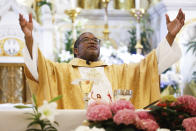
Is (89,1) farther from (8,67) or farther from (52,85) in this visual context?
(52,85)

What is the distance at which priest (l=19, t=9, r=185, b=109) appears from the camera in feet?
11.0

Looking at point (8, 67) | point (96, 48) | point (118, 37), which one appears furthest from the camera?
point (118, 37)

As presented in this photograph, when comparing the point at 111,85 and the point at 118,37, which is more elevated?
the point at 118,37

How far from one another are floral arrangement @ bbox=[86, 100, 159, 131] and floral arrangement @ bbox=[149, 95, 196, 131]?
69 mm

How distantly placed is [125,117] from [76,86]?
1695 millimetres

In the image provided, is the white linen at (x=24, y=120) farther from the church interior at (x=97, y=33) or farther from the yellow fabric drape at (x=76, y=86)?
the church interior at (x=97, y=33)

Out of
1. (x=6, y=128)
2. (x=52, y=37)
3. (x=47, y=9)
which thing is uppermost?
(x=47, y=9)

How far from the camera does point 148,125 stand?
2.03 meters

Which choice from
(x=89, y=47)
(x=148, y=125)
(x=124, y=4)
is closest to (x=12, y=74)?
(x=89, y=47)

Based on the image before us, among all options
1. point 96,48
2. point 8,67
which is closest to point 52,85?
point 96,48

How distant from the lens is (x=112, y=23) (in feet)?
24.2

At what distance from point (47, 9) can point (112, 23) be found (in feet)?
4.39

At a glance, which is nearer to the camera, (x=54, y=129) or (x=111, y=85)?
(x=54, y=129)

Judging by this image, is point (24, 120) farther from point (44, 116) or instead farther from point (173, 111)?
point (173, 111)
